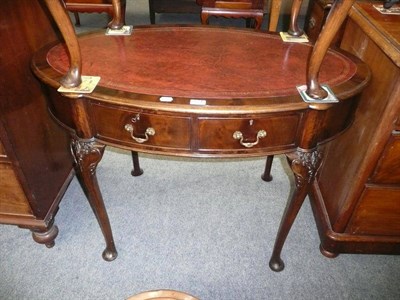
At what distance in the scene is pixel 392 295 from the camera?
132cm

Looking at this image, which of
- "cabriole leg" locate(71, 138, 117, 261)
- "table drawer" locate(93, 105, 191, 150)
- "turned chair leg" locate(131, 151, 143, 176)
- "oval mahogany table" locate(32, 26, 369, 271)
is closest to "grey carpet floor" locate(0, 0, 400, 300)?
"turned chair leg" locate(131, 151, 143, 176)

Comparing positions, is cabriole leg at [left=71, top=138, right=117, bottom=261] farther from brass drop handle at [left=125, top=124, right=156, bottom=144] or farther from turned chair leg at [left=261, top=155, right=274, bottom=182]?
turned chair leg at [left=261, top=155, right=274, bottom=182]

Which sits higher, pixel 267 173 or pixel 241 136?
pixel 241 136

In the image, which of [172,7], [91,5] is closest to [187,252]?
[91,5]

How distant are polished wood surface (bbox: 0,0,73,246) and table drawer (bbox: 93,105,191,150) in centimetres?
38

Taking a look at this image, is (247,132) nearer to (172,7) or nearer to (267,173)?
(267,173)

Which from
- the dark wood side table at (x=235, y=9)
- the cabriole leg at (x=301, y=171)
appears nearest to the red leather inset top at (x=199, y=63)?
the cabriole leg at (x=301, y=171)

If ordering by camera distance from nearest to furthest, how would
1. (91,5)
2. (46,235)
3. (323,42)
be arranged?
(323,42) < (46,235) < (91,5)

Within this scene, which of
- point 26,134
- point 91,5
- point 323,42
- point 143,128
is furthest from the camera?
point 91,5

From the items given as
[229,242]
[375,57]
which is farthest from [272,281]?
[375,57]

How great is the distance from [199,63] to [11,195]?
96 centimetres

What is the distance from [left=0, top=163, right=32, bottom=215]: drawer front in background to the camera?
1247 mm

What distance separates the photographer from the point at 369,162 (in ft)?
3.75

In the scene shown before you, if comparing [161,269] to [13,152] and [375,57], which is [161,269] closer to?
[13,152]
